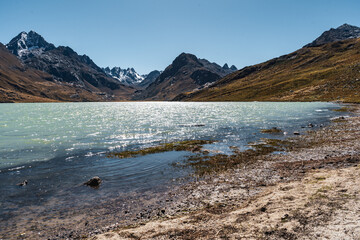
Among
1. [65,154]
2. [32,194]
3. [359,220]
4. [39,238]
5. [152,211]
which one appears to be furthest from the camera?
[65,154]

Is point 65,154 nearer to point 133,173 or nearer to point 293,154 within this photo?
point 133,173

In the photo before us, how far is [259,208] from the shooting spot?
11.9m

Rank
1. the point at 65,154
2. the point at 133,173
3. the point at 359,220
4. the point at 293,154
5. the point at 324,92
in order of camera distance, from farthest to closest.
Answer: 1. the point at 324,92
2. the point at 65,154
3. the point at 293,154
4. the point at 133,173
5. the point at 359,220

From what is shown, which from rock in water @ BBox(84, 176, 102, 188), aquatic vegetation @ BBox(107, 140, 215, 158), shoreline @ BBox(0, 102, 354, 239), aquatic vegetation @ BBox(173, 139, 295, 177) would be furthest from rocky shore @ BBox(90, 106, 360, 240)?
aquatic vegetation @ BBox(107, 140, 215, 158)

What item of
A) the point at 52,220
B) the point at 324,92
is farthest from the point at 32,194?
the point at 324,92

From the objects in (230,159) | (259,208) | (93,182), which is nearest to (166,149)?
(230,159)

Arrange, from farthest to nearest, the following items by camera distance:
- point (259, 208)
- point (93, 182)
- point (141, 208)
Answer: point (93, 182)
point (141, 208)
point (259, 208)

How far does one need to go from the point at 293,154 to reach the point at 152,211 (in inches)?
795

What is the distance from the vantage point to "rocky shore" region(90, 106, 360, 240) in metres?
9.34

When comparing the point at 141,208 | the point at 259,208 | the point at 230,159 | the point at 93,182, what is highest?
the point at 93,182

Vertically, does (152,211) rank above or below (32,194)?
below

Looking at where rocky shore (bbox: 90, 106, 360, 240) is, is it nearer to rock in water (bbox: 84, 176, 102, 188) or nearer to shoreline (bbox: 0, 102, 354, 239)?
shoreline (bbox: 0, 102, 354, 239)

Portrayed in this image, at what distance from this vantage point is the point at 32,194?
55.8 ft

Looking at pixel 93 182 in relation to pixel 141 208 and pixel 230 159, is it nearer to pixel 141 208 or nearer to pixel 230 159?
pixel 141 208
